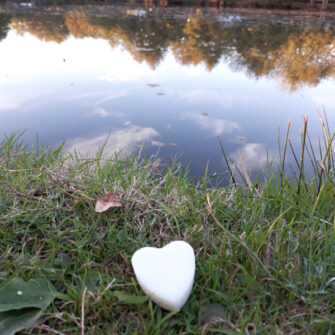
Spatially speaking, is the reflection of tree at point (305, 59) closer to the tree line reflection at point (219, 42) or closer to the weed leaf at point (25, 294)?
the tree line reflection at point (219, 42)

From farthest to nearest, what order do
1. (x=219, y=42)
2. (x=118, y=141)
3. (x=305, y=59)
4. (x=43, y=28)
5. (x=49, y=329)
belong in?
1. (x=43, y=28)
2. (x=219, y=42)
3. (x=305, y=59)
4. (x=118, y=141)
5. (x=49, y=329)

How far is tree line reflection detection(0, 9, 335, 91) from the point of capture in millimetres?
5254

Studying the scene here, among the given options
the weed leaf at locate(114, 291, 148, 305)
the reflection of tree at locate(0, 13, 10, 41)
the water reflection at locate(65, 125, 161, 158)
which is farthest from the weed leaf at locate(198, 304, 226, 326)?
the reflection of tree at locate(0, 13, 10, 41)

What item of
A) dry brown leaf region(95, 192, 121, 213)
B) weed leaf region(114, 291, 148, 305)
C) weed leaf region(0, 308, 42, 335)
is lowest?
weed leaf region(0, 308, 42, 335)

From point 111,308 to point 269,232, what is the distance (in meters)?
0.61

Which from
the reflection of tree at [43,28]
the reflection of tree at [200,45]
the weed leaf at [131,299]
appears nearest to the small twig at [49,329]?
the weed leaf at [131,299]

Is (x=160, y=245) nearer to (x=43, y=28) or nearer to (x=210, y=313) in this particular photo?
(x=210, y=313)

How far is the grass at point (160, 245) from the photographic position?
2.72 feet

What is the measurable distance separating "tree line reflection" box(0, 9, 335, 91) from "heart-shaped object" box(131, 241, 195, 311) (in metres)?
4.02

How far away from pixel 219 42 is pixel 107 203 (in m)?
7.13

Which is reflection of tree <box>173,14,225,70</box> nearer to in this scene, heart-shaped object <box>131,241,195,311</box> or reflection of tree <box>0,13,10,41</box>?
reflection of tree <box>0,13,10,41</box>

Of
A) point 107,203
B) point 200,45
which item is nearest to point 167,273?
point 107,203

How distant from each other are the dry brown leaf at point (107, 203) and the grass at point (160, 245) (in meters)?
0.07

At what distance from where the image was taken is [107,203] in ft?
3.77
